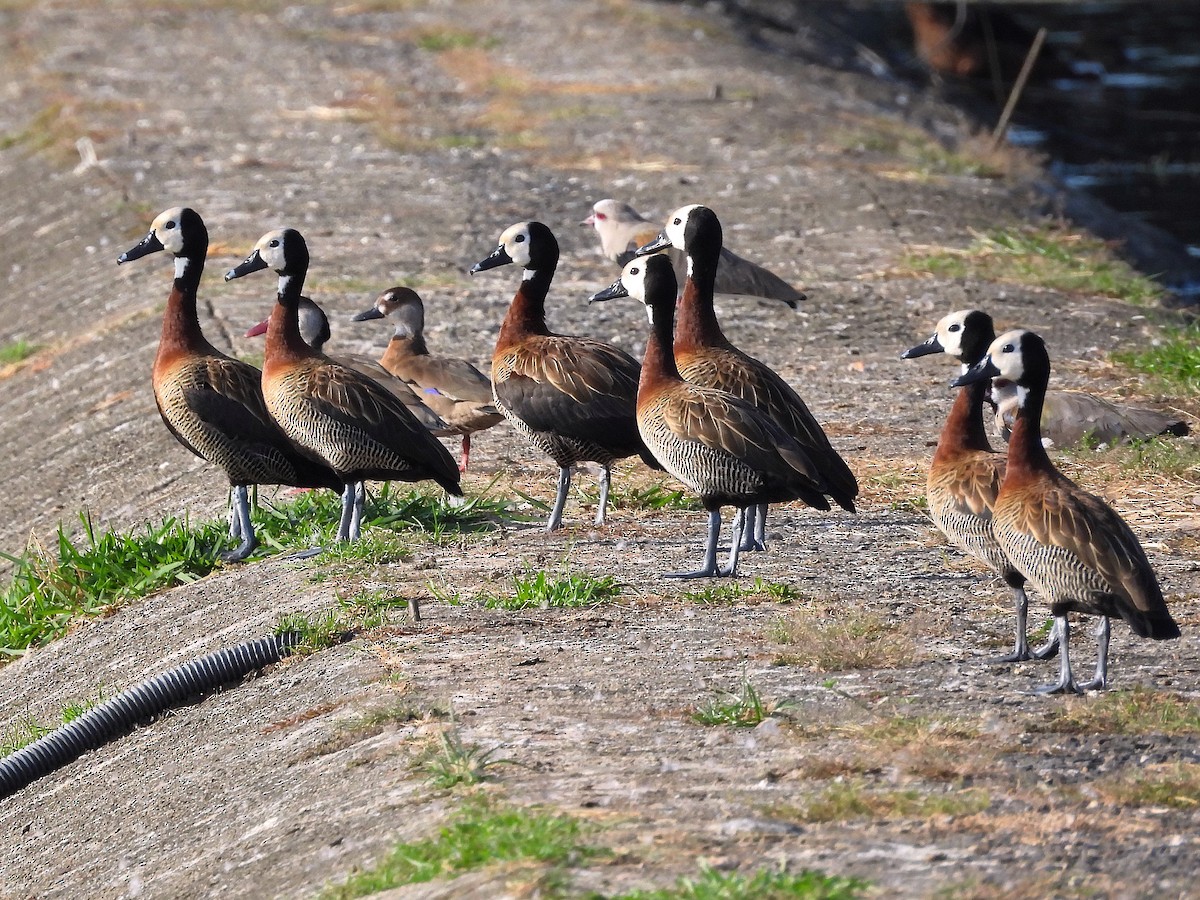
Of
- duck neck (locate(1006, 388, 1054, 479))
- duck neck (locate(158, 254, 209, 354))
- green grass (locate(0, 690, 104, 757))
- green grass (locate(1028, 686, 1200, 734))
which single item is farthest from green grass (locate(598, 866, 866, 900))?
duck neck (locate(158, 254, 209, 354))

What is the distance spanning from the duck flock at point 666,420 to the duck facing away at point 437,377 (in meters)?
0.02

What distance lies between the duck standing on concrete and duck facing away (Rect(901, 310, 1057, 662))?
1.53m

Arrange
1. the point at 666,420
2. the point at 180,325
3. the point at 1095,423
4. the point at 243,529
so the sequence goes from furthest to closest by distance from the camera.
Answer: the point at 1095,423 → the point at 180,325 → the point at 243,529 → the point at 666,420

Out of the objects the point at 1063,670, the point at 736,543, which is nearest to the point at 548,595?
the point at 736,543

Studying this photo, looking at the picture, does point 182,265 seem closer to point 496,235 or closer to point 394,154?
point 496,235

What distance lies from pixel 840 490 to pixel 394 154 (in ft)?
A: 38.8

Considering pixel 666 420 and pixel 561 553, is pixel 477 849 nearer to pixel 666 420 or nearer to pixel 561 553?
pixel 666 420

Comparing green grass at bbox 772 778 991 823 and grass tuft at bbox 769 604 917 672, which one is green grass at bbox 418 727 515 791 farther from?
grass tuft at bbox 769 604 917 672

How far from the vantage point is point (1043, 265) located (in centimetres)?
1446

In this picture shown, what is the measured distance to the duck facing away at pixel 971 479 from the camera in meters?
6.79

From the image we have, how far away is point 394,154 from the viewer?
18.8 metres

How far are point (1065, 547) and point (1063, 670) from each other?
46 centimetres

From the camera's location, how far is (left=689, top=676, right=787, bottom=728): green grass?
247 inches

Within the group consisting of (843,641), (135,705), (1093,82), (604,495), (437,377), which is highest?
(1093,82)
